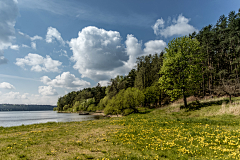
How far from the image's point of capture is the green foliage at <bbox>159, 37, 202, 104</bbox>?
2928cm

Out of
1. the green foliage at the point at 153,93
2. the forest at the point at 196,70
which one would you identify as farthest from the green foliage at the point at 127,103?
the green foliage at the point at 153,93

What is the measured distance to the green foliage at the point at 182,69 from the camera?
29.3 meters

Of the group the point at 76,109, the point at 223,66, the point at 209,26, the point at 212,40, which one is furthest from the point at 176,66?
the point at 76,109

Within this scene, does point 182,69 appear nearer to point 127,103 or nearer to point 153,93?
point 127,103

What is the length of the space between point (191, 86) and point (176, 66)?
584 cm

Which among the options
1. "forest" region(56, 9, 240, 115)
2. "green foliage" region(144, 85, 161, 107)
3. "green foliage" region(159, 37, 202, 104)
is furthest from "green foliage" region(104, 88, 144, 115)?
"green foliage" region(159, 37, 202, 104)

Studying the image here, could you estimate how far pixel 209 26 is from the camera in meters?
48.7

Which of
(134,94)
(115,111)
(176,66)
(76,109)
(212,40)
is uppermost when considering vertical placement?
(212,40)

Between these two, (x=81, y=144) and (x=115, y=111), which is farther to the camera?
(x=115, y=111)

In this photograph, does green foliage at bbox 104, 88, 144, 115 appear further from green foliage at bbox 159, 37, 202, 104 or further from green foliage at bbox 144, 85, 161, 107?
green foliage at bbox 159, 37, 202, 104

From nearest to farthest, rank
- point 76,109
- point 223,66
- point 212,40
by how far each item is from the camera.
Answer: point 212,40
point 223,66
point 76,109

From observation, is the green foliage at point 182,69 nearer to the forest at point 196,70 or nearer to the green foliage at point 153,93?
the forest at point 196,70

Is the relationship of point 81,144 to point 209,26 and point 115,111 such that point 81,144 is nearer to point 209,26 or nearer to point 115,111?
point 115,111

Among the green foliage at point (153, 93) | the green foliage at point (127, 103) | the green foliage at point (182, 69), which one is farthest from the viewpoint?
the green foliage at point (153, 93)
